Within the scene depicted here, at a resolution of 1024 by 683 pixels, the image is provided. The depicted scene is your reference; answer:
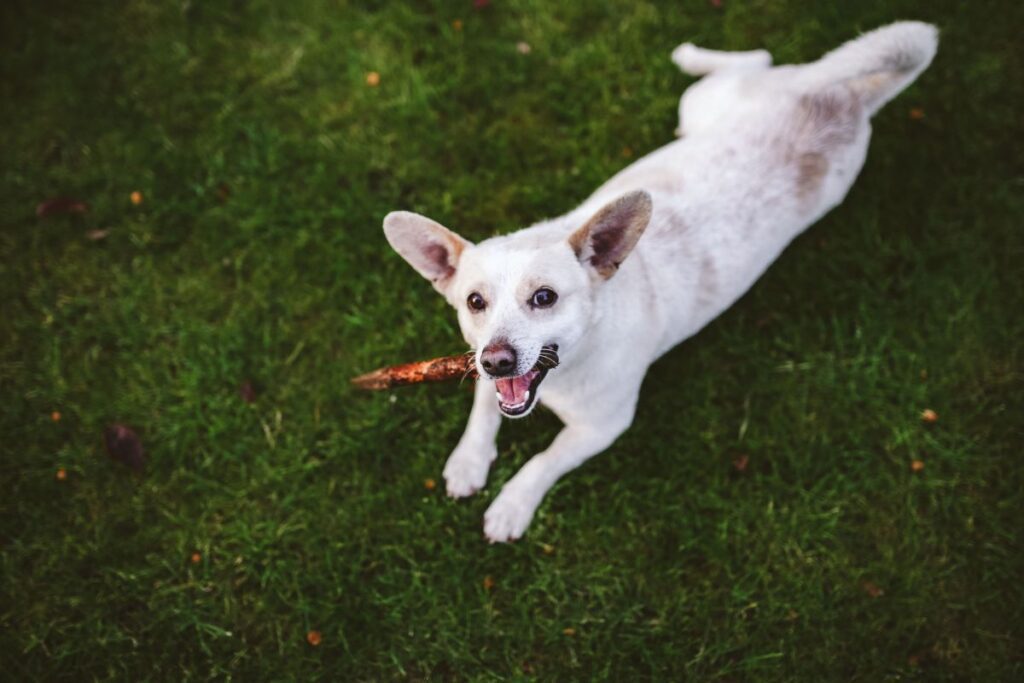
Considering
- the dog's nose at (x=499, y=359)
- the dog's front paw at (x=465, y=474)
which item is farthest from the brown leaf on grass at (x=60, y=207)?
the dog's nose at (x=499, y=359)

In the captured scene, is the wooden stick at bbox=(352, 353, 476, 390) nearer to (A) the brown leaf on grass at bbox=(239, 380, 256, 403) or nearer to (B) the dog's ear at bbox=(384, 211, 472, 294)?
(B) the dog's ear at bbox=(384, 211, 472, 294)

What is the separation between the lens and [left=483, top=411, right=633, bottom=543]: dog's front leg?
3469 millimetres

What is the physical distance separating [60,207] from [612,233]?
3.76 metres

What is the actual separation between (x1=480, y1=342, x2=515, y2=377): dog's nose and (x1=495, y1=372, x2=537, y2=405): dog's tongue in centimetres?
24

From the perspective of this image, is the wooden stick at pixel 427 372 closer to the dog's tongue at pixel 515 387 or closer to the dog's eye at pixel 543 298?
the dog's tongue at pixel 515 387

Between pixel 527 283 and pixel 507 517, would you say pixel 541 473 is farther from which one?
pixel 527 283

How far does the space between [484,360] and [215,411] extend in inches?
88.1

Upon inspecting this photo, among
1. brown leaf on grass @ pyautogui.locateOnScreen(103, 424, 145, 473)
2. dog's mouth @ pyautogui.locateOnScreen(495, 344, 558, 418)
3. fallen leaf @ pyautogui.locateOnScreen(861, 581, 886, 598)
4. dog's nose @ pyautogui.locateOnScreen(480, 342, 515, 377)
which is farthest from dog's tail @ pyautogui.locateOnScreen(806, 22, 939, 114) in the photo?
brown leaf on grass @ pyautogui.locateOnScreen(103, 424, 145, 473)

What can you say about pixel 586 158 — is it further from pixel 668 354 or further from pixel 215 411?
pixel 215 411

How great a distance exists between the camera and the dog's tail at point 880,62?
3555 millimetres

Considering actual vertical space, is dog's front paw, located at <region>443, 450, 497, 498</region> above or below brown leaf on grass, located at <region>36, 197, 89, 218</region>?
below

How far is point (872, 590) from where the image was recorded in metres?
3.76

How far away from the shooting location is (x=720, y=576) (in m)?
3.80

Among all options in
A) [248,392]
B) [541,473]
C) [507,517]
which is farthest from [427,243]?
[248,392]
